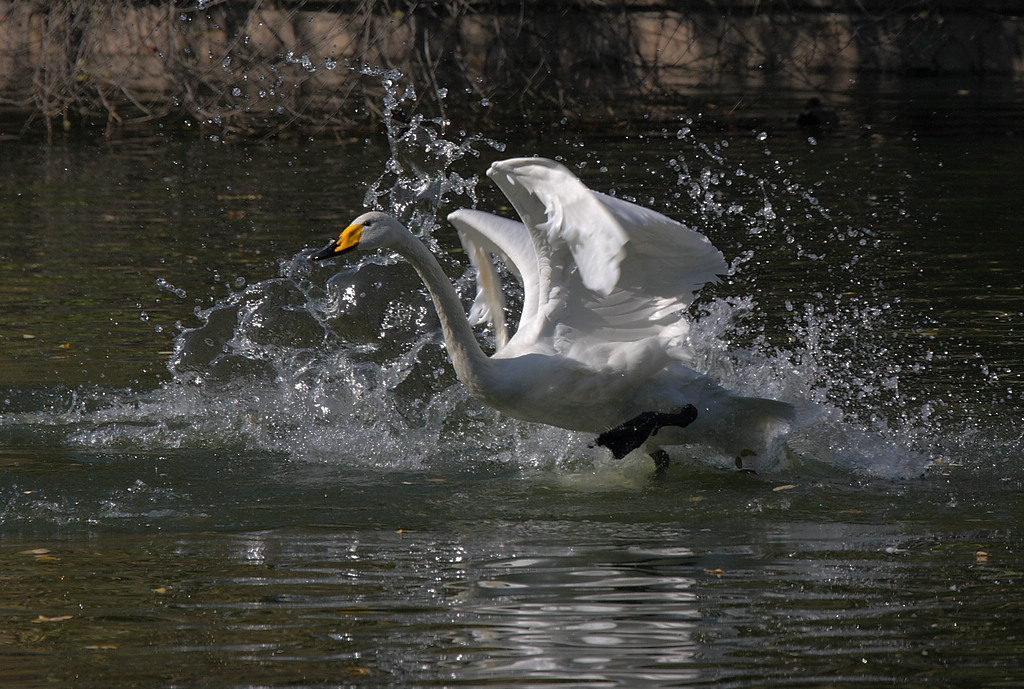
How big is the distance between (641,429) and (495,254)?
51.8 inches

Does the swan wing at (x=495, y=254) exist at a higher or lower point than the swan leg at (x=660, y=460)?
higher

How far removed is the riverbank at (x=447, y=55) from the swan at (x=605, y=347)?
698 centimetres

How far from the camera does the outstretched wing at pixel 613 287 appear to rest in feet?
18.6

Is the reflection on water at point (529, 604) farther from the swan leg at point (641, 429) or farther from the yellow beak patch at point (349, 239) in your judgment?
the yellow beak patch at point (349, 239)

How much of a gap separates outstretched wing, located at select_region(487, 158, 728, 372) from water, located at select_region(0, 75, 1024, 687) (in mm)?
625

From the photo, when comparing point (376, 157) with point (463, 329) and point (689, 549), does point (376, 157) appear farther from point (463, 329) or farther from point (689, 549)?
point (689, 549)

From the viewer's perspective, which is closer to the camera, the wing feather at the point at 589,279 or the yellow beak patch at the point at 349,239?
the wing feather at the point at 589,279

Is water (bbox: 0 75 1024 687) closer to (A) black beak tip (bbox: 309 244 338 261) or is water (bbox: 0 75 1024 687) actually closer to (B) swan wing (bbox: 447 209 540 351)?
(B) swan wing (bbox: 447 209 540 351)

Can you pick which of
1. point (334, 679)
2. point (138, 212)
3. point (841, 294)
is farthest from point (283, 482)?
point (138, 212)

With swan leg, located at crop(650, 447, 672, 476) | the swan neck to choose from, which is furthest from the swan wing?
swan leg, located at crop(650, 447, 672, 476)

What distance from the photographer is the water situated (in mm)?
4230

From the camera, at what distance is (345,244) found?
19.6 feet

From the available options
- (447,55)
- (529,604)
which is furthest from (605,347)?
(447,55)

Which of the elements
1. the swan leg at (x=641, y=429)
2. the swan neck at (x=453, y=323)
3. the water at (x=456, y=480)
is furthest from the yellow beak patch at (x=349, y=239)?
the swan leg at (x=641, y=429)
